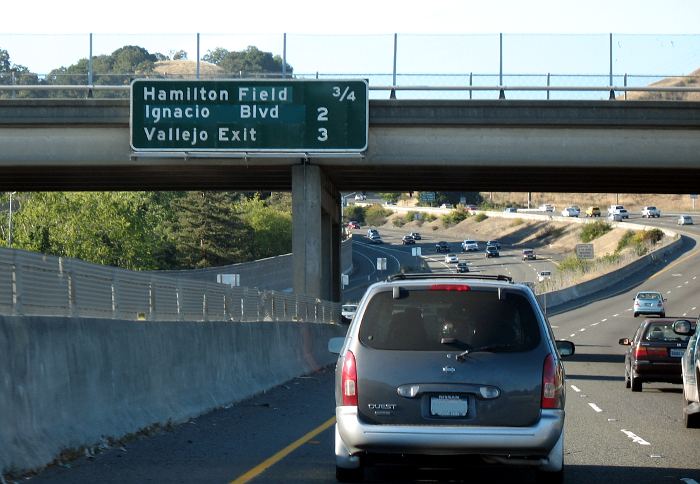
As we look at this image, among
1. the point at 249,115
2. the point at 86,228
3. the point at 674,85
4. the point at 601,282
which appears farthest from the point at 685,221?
the point at 249,115

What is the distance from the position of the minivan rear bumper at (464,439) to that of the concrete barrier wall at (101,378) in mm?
3131

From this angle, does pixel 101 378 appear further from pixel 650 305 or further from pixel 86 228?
pixel 86 228

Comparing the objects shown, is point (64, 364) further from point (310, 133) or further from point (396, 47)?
point (396, 47)

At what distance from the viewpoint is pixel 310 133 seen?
38.9 m

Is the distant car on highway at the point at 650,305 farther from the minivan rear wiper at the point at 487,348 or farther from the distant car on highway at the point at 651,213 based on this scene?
the distant car on highway at the point at 651,213

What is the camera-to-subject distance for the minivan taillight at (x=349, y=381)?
35.7 feet

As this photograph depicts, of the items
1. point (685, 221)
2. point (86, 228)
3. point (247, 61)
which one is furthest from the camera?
point (685, 221)

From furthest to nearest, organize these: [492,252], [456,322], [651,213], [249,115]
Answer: [651,213], [492,252], [249,115], [456,322]

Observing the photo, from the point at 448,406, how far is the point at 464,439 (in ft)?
1.01

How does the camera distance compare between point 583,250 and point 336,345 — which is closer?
point 336,345

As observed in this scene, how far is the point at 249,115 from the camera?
127 ft

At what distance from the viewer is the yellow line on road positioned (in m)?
11.9

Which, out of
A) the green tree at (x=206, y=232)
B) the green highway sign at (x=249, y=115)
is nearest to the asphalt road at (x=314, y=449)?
the green highway sign at (x=249, y=115)

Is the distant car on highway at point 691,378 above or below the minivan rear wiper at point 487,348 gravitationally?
below
